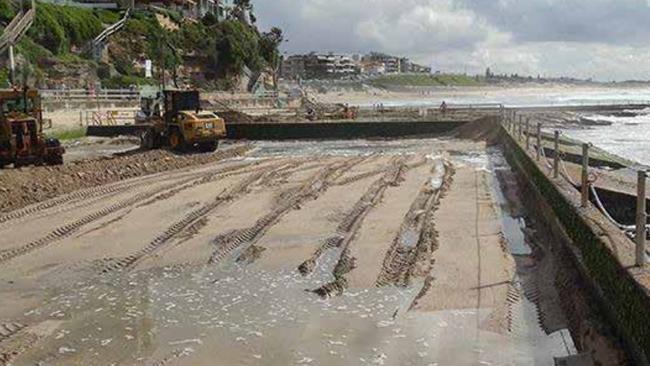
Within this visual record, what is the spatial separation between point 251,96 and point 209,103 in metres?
12.8

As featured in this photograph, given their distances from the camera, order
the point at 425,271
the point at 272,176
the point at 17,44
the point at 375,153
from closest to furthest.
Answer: the point at 425,271
the point at 272,176
the point at 375,153
the point at 17,44

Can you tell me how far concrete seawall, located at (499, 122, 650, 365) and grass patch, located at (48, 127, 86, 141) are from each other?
86.9 feet

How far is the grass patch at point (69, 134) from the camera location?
33.1 meters

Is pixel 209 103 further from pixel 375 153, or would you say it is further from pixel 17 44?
pixel 375 153

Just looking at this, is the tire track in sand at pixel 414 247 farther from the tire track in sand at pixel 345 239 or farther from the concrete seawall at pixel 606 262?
the concrete seawall at pixel 606 262

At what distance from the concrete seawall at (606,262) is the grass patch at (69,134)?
26479 millimetres

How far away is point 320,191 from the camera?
15.9 meters

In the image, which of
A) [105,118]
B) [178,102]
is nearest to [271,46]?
[105,118]

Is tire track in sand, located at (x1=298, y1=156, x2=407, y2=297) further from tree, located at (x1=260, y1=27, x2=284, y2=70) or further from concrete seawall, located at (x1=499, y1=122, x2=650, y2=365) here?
tree, located at (x1=260, y1=27, x2=284, y2=70)

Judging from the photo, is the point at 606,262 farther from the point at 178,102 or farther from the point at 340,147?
the point at 340,147

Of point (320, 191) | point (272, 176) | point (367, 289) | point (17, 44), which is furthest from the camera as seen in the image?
point (17, 44)

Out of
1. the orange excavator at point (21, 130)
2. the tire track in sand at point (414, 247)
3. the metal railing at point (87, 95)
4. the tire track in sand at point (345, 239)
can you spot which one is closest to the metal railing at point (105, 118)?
the metal railing at point (87, 95)

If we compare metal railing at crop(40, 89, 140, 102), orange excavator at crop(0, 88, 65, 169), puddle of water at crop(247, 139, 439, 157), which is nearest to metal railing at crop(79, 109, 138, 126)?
metal railing at crop(40, 89, 140, 102)

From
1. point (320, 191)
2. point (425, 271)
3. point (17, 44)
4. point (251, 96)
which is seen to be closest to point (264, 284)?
point (425, 271)
